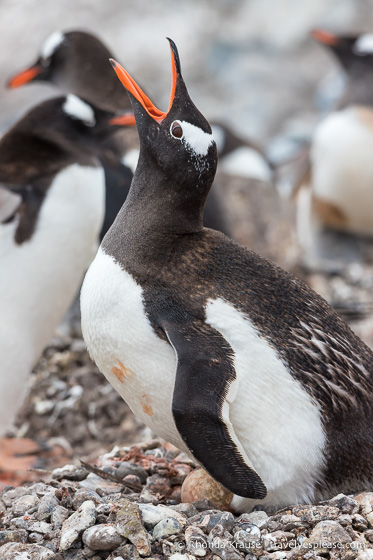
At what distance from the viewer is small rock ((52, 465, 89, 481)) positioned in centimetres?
286

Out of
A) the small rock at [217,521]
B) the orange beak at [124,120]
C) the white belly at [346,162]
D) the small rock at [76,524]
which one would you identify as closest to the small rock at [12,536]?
the small rock at [76,524]

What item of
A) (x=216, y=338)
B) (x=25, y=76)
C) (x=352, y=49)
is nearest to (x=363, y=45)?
(x=352, y=49)

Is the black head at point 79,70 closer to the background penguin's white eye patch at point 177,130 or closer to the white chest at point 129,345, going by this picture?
the background penguin's white eye patch at point 177,130

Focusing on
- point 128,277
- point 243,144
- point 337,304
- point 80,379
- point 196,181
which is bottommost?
point 80,379

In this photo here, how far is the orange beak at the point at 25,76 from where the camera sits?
5.43m

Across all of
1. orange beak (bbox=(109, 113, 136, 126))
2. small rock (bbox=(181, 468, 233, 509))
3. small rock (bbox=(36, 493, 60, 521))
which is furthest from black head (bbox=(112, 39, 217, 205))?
orange beak (bbox=(109, 113, 136, 126))

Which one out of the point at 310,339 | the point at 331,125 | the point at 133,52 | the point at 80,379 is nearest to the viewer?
the point at 310,339

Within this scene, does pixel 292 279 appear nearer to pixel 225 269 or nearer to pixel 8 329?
pixel 225 269

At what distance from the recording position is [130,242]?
261 cm

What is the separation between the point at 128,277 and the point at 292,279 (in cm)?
52

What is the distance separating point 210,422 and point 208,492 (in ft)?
1.32

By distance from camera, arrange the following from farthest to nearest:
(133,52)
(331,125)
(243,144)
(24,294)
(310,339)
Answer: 1. (133,52)
2. (243,144)
3. (331,125)
4. (24,294)
5. (310,339)

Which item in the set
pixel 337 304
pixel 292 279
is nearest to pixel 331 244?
pixel 337 304

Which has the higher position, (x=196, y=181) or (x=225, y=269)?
(x=196, y=181)
